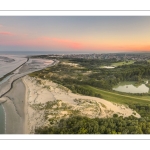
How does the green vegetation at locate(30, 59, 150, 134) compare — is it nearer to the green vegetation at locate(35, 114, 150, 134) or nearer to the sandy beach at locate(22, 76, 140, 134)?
the sandy beach at locate(22, 76, 140, 134)

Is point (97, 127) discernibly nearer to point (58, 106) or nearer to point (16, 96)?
point (58, 106)

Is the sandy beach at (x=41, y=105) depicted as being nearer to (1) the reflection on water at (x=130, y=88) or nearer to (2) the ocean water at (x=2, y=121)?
(2) the ocean water at (x=2, y=121)

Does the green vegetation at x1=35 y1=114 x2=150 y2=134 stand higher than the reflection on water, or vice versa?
the reflection on water

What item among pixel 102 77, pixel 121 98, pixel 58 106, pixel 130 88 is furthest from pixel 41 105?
pixel 130 88

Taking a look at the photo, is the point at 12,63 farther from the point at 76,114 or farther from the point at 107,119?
the point at 107,119

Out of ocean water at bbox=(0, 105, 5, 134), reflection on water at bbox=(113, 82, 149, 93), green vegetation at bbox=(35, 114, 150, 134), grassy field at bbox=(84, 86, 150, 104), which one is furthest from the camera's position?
reflection on water at bbox=(113, 82, 149, 93)

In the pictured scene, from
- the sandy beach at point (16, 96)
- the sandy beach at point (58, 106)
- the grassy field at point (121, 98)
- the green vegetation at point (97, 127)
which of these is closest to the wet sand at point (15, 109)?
the sandy beach at point (16, 96)

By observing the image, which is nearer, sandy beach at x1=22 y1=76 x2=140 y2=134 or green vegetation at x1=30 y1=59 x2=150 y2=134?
sandy beach at x1=22 y1=76 x2=140 y2=134

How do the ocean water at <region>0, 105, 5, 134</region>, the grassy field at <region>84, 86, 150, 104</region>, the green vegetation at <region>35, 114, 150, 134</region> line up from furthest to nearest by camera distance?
the grassy field at <region>84, 86, 150, 104</region> → the ocean water at <region>0, 105, 5, 134</region> → the green vegetation at <region>35, 114, 150, 134</region>

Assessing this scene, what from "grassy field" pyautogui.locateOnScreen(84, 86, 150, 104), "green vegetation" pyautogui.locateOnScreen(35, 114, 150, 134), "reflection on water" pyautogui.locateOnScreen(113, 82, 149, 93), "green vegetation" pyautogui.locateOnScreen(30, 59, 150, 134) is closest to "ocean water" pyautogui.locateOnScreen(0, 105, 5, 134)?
"green vegetation" pyautogui.locateOnScreen(35, 114, 150, 134)
